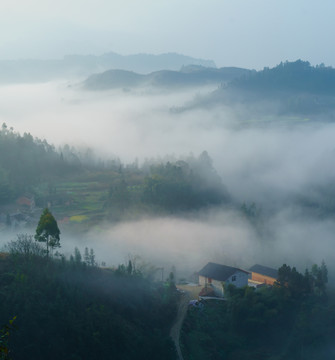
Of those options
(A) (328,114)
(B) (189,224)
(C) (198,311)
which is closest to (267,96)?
(A) (328,114)

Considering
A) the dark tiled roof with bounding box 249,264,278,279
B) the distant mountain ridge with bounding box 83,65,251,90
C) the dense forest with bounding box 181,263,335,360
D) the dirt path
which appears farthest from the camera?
the distant mountain ridge with bounding box 83,65,251,90

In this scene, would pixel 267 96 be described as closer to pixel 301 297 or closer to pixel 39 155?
pixel 39 155

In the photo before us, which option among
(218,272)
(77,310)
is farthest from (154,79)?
(77,310)

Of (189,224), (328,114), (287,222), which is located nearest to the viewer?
(189,224)

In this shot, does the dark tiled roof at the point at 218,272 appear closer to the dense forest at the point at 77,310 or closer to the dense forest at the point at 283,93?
the dense forest at the point at 77,310

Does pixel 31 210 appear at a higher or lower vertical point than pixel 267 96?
lower

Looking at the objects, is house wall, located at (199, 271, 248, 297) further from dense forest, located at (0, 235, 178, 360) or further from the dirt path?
dense forest, located at (0, 235, 178, 360)

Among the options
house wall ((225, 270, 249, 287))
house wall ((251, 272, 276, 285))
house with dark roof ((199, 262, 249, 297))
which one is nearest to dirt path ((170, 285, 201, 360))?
house with dark roof ((199, 262, 249, 297))
